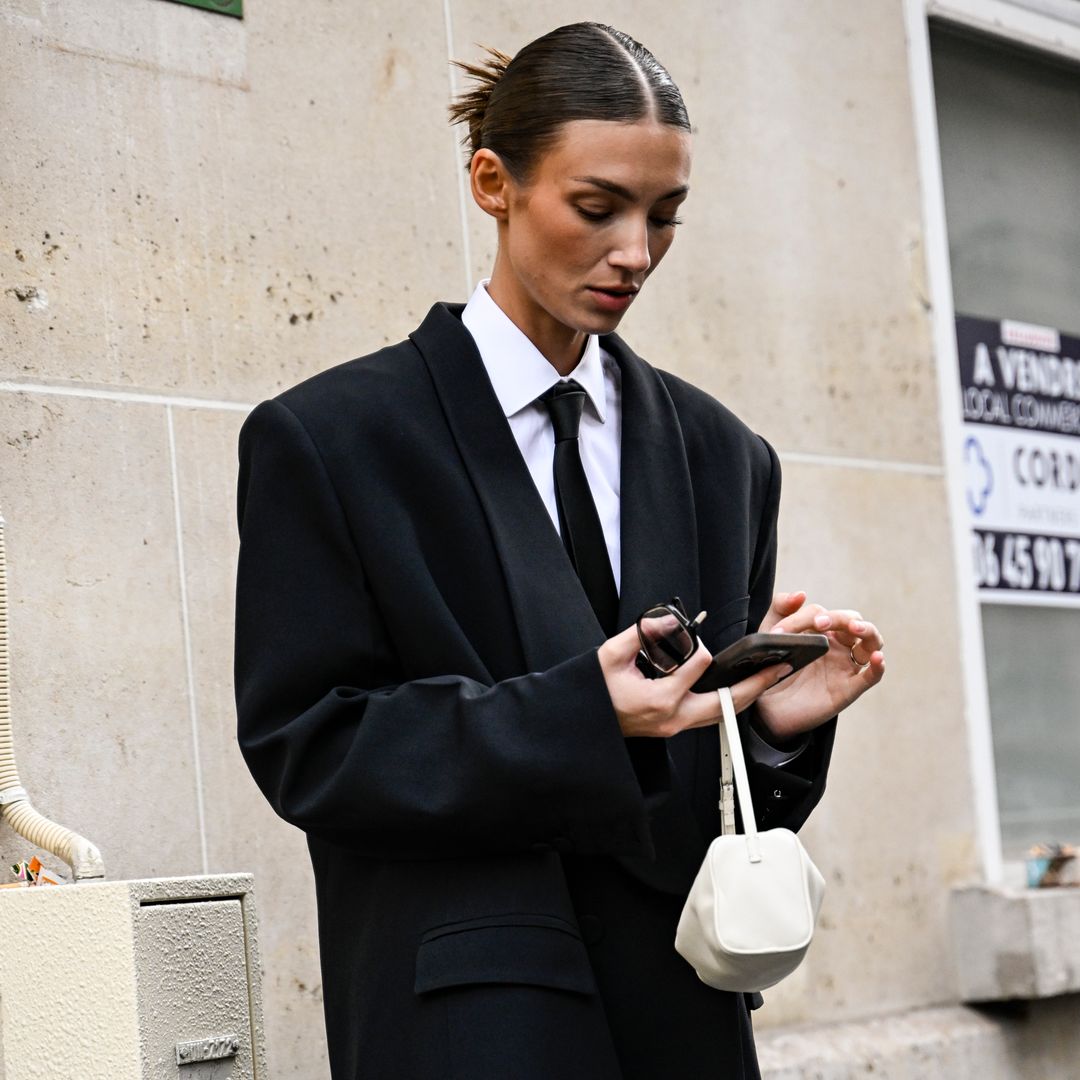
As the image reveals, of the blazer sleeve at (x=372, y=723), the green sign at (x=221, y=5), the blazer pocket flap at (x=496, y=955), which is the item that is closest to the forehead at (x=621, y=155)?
the blazer sleeve at (x=372, y=723)

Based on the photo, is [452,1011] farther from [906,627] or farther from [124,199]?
[906,627]

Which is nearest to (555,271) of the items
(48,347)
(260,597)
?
(260,597)

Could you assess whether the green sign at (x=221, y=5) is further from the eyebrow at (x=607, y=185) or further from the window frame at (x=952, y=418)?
the window frame at (x=952, y=418)

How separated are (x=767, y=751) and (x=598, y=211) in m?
0.69

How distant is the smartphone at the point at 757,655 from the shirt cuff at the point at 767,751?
201 mm

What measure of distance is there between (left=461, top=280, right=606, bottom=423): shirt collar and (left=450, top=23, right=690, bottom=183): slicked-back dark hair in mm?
188

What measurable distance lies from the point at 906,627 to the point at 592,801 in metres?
3.48

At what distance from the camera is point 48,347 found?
3.54 m

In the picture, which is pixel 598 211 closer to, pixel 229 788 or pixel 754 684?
pixel 754 684

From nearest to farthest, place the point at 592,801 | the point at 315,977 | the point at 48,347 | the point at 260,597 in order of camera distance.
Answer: the point at 592,801
the point at 260,597
the point at 48,347
the point at 315,977

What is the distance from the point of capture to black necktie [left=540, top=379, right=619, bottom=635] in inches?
89.4

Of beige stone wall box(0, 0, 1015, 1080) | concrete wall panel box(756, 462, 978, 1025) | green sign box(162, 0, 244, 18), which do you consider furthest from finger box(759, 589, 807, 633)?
concrete wall panel box(756, 462, 978, 1025)

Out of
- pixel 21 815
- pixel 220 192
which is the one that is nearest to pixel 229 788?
pixel 21 815

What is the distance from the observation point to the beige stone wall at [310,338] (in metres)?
3.55
